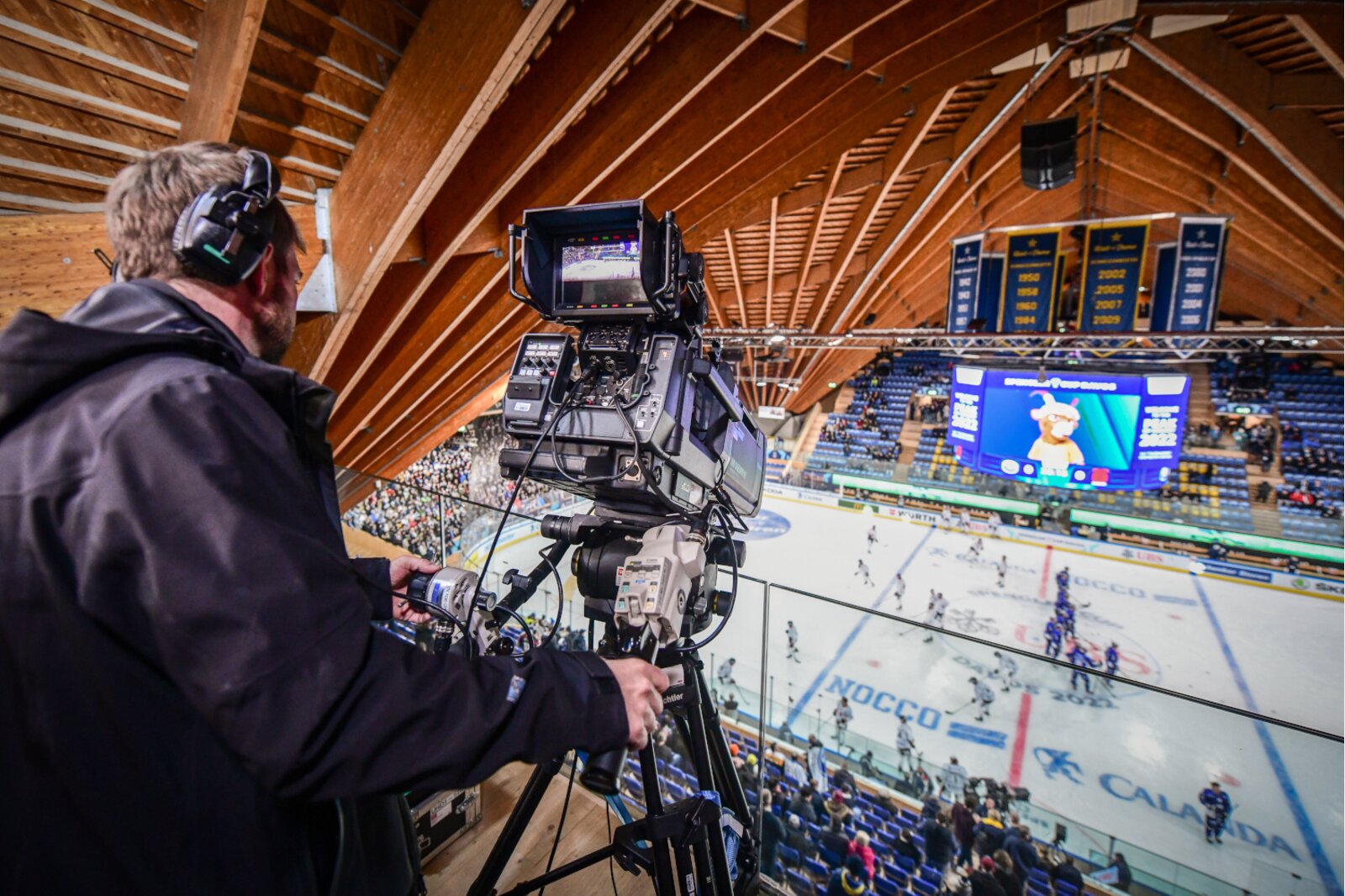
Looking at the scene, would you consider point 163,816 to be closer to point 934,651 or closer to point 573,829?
point 573,829

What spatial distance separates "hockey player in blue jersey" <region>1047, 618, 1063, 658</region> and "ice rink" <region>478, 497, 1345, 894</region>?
1.18 feet

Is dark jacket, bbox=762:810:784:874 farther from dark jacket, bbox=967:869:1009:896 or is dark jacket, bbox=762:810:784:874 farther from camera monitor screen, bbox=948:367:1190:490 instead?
camera monitor screen, bbox=948:367:1190:490

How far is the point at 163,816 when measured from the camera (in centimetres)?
74

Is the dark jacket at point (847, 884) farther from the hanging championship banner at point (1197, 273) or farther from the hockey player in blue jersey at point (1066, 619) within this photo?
the hockey player in blue jersey at point (1066, 619)

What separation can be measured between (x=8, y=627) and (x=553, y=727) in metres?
0.72

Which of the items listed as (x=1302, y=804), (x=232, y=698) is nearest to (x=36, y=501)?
(x=232, y=698)

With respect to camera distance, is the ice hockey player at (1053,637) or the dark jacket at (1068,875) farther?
the ice hockey player at (1053,637)

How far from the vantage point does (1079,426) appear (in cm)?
929

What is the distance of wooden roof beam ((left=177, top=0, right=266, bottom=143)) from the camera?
2502 mm

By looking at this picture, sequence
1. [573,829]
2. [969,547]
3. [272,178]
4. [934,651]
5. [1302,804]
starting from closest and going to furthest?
→ 1. [272,178]
2. [573,829]
3. [1302,804]
4. [934,651]
5. [969,547]

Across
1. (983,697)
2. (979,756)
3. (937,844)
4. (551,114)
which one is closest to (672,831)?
(937,844)

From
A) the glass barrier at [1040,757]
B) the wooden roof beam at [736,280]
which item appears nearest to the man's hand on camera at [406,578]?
the glass barrier at [1040,757]

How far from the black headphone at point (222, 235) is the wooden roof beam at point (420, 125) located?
2.38 m

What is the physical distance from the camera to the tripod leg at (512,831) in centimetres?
149
